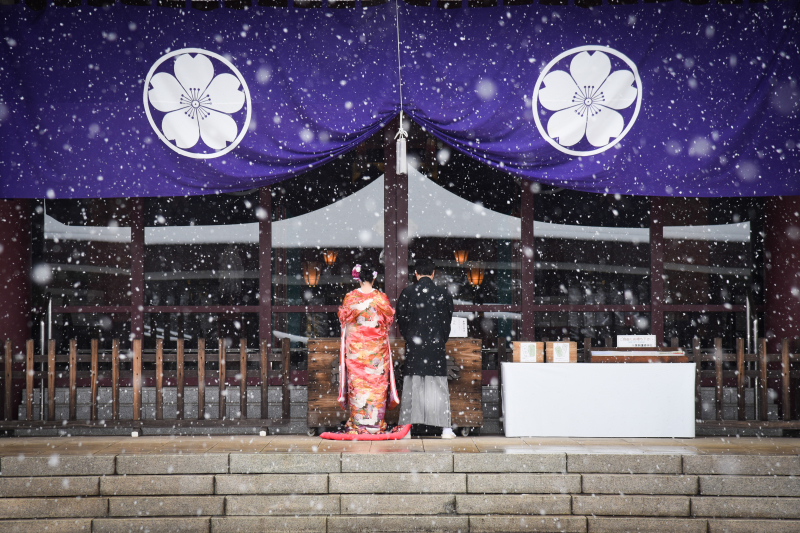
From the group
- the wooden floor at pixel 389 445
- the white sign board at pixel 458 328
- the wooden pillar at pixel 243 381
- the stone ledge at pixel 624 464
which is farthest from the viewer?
the white sign board at pixel 458 328

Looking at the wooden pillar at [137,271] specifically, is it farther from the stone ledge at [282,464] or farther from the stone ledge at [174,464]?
the stone ledge at [282,464]

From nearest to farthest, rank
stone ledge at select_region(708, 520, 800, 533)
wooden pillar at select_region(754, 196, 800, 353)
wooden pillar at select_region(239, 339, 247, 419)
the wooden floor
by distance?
stone ledge at select_region(708, 520, 800, 533) < the wooden floor < wooden pillar at select_region(239, 339, 247, 419) < wooden pillar at select_region(754, 196, 800, 353)

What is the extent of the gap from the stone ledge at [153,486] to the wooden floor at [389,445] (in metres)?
0.31

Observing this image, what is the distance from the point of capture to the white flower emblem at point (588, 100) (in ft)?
21.7

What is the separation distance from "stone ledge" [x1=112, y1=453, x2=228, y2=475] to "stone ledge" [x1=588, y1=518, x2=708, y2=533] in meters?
3.04

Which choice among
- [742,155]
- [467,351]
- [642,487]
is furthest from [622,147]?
[642,487]

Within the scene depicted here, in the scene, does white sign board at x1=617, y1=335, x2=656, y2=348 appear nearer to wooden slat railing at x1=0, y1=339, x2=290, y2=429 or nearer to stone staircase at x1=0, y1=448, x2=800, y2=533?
stone staircase at x1=0, y1=448, x2=800, y2=533

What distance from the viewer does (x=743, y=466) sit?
5234 millimetres

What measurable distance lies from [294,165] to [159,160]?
1388 mm

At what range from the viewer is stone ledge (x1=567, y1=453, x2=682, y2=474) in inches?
206

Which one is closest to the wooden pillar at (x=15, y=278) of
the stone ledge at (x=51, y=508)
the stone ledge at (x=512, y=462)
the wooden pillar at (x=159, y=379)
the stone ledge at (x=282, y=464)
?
the wooden pillar at (x=159, y=379)

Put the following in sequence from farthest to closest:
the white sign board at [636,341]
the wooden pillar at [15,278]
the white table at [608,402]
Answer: the wooden pillar at [15,278]
the white sign board at [636,341]
the white table at [608,402]

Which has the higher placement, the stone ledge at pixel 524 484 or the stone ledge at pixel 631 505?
the stone ledge at pixel 524 484

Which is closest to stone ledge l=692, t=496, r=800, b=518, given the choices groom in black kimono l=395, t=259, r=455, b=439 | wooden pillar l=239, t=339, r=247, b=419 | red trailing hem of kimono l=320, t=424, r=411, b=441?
groom in black kimono l=395, t=259, r=455, b=439
